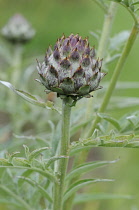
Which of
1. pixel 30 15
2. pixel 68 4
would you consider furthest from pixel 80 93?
pixel 68 4

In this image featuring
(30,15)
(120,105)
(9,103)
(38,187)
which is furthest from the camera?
(30,15)

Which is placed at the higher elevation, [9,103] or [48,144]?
[9,103]

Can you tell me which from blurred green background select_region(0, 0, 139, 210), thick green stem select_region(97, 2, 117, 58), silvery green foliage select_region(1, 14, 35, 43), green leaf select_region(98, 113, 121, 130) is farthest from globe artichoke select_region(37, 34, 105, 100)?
blurred green background select_region(0, 0, 139, 210)

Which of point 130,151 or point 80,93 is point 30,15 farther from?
point 80,93

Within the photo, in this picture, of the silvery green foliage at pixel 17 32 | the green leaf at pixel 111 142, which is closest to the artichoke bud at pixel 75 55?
the green leaf at pixel 111 142

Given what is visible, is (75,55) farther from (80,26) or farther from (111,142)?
(80,26)

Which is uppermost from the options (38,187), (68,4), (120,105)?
(68,4)

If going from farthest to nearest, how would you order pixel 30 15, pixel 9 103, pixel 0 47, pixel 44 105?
pixel 30 15
pixel 0 47
pixel 9 103
pixel 44 105

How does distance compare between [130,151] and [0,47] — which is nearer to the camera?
[0,47]
